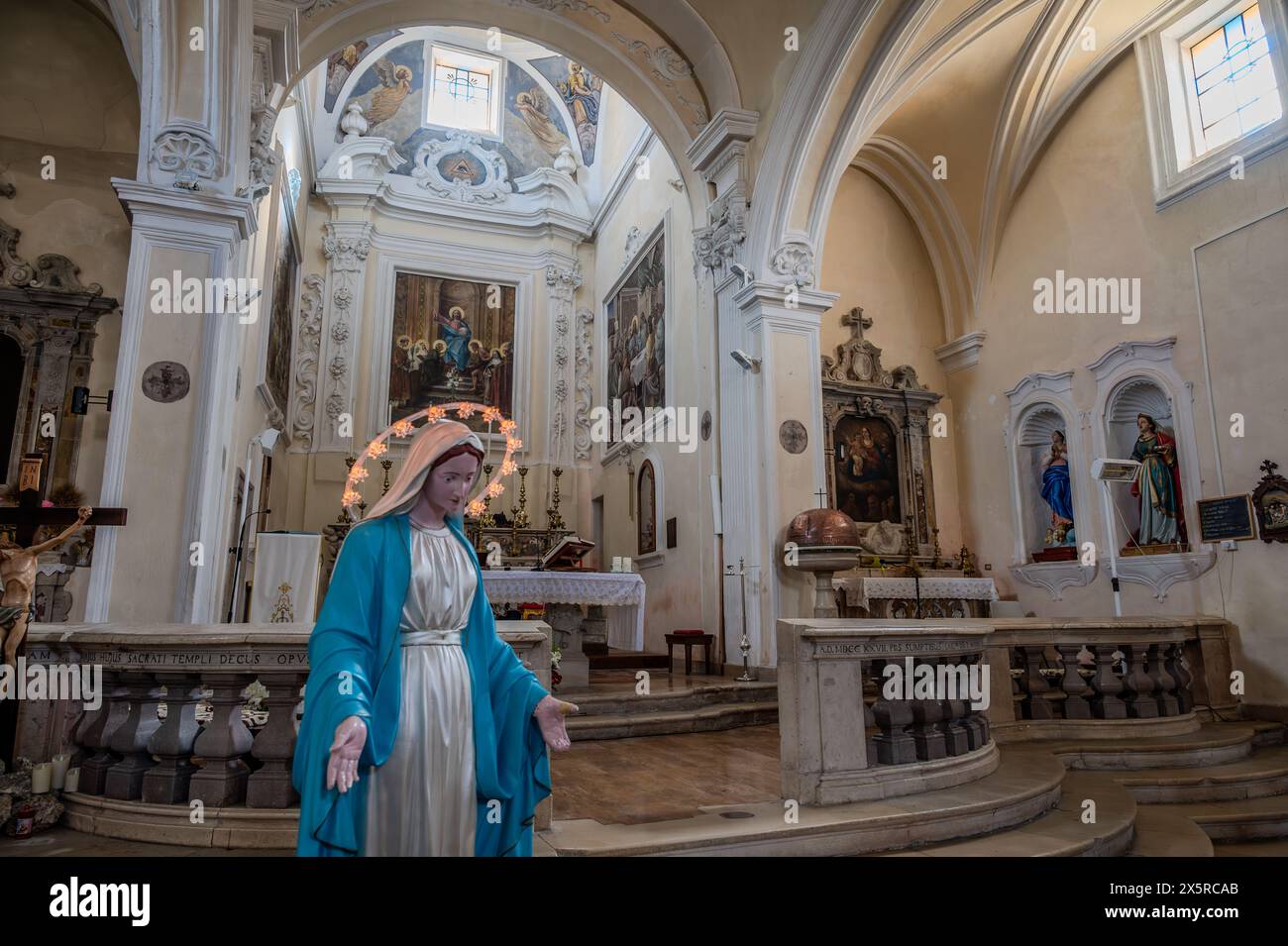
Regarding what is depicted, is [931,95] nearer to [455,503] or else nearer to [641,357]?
[641,357]

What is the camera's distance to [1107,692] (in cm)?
549

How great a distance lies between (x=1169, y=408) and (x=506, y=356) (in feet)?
35.2

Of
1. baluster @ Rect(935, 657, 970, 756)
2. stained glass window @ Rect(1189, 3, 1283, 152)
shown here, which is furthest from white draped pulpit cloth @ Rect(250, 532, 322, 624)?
stained glass window @ Rect(1189, 3, 1283, 152)

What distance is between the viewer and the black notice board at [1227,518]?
24.7ft

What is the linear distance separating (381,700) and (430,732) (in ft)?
0.50

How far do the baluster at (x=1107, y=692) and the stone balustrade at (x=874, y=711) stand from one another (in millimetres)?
1873

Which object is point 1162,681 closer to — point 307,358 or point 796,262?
point 796,262

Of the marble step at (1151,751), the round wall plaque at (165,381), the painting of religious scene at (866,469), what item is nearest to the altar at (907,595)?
the painting of religious scene at (866,469)

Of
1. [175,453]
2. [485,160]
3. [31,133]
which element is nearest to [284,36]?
[31,133]

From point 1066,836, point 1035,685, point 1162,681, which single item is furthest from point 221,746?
point 1162,681

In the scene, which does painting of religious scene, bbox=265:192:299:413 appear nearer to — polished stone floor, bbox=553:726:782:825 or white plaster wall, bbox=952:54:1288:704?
polished stone floor, bbox=553:726:782:825

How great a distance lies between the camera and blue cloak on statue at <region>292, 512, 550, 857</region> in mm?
1800
